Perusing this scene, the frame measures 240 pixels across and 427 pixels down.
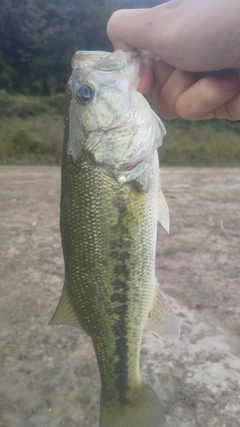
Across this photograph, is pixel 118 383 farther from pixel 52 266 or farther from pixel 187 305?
pixel 52 266

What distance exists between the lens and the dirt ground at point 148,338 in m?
3.59

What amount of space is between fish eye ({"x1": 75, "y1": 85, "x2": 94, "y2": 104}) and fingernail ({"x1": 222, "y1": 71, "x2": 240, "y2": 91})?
58 cm

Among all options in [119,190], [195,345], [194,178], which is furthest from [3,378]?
[194,178]

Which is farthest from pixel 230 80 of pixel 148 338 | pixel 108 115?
pixel 148 338

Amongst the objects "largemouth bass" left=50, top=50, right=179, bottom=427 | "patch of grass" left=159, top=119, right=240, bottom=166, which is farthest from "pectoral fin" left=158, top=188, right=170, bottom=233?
"patch of grass" left=159, top=119, right=240, bottom=166

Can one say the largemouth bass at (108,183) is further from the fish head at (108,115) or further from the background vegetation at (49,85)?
the background vegetation at (49,85)

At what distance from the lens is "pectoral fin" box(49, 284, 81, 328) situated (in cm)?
207

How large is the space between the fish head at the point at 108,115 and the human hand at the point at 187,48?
0.17m

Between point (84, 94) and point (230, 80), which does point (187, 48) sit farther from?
point (84, 94)

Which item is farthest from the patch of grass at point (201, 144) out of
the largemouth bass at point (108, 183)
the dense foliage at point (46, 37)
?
the largemouth bass at point (108, 183)

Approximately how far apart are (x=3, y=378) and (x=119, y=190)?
8.52ft

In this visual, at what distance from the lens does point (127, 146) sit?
1936mm

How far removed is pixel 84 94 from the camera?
1.88 meters

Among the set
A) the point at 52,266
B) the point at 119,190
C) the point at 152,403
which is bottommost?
the point at 52,266
